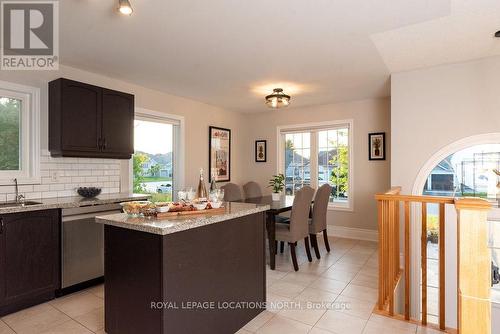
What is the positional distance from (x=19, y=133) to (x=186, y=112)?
7.54 ft

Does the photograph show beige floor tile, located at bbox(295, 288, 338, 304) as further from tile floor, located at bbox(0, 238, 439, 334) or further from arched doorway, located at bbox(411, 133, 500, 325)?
arched doorway, located at bbox(411, 133, 500, 325)

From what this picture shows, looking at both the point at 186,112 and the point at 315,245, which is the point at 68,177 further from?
the point at 315,245

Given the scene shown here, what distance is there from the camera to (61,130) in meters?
2.91

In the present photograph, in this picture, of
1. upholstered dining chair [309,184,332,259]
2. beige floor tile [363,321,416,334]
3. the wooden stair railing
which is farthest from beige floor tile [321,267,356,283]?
beige floor tile [363,321,416,334]

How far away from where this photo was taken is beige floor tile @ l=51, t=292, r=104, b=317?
98.2 inches

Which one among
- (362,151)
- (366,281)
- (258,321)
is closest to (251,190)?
(362,151)

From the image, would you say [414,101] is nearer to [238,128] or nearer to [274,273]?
[274,273]

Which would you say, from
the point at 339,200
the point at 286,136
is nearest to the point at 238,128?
the point at 286,136

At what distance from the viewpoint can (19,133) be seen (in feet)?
9.83

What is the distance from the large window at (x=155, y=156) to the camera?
4.14 m

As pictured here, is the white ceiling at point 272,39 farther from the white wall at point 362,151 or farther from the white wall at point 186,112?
the white wall at point 362,151

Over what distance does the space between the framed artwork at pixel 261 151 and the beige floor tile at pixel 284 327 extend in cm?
383

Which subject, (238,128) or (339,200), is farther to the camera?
(238,128)

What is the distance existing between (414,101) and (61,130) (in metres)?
3.96
